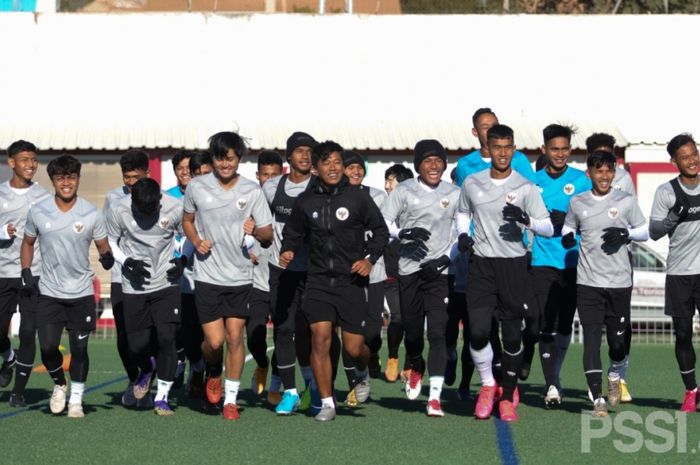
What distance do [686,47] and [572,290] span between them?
17687 millimetres

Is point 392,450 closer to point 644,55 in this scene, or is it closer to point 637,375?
point 637,375

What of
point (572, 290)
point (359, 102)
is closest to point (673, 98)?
point (359, 102)

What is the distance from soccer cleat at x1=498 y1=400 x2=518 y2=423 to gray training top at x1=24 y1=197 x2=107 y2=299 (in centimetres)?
356

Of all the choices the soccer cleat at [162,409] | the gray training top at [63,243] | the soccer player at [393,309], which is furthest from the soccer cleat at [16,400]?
the soccer player at [393,309]

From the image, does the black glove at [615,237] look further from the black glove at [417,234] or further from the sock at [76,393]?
the sock at [76,393]

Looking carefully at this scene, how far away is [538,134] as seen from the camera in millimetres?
28078

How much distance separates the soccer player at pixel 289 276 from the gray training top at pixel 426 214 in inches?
31.6

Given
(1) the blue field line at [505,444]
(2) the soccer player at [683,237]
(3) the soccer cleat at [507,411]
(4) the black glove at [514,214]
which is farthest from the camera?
(2) the soccer player at [683,237]

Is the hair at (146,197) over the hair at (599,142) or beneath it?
beneath

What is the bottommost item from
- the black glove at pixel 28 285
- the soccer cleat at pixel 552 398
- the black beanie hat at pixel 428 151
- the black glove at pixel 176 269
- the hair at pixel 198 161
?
the soccer cleat at pixel 552 398

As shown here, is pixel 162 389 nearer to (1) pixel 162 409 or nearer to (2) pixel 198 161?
(1) pixel 162 409

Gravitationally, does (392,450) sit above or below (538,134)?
below

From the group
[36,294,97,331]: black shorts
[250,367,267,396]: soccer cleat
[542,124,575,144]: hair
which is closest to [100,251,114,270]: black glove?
[36,294,97,331]: black shorts

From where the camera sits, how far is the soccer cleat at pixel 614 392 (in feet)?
40.2
